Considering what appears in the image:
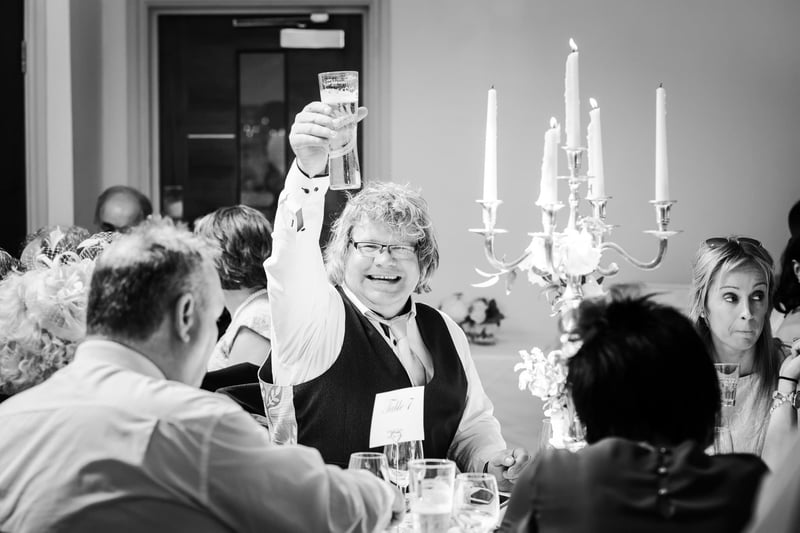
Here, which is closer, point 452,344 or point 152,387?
point 152,387

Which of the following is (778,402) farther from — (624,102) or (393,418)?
(624,102)

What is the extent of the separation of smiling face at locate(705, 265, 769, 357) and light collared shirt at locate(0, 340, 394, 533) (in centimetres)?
169

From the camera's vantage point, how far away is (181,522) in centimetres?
135

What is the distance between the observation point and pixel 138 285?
4.66ft

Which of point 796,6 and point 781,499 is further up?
point 796,6

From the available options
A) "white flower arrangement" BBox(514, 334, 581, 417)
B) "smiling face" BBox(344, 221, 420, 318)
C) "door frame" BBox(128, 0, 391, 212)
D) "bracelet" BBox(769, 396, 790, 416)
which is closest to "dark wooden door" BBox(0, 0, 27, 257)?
"door frame" BBox(128, 0, 391, 212)

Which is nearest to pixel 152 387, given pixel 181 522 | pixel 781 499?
pixel 181 522

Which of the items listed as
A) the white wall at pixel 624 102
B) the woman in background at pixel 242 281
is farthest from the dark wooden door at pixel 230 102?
the woman in background at pixel 242 281

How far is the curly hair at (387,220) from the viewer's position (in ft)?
8.39

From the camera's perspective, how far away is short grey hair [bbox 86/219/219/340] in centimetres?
142

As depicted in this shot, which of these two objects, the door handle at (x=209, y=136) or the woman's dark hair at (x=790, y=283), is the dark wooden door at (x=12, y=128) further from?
the woman's dark hair at (x=790, y=283)

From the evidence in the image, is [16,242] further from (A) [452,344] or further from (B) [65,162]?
(A) [452,344]

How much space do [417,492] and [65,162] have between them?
12.2 feet

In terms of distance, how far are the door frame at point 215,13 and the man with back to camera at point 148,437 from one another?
3.92 meters
